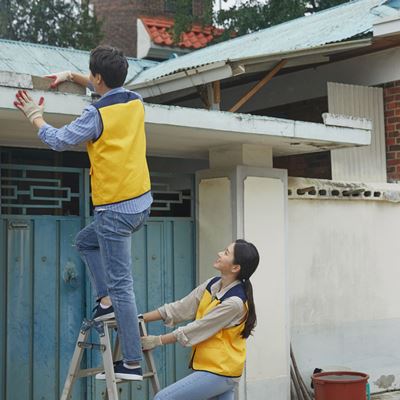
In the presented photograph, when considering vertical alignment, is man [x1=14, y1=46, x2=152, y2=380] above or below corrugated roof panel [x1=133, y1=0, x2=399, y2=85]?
below

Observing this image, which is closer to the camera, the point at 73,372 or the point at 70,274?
the point at 73,372

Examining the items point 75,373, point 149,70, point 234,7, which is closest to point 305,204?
point 75,373

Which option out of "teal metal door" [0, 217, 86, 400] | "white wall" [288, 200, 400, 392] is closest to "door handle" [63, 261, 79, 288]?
"teal metal door" [0, 217, 86, 400]

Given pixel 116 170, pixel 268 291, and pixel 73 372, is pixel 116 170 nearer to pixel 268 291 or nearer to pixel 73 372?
pixel 73 372

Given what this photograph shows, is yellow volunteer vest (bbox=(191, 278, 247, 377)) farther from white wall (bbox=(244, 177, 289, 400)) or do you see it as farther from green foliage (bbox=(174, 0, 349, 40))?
green foliage (bbox=(174, 0, 349, 40))

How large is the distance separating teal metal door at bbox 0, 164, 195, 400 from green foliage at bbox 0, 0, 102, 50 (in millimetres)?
15560

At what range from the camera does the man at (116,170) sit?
14.9 ft

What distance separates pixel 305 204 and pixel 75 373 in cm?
359

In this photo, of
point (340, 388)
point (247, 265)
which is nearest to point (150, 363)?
point (247, 265)

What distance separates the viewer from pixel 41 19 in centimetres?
2234

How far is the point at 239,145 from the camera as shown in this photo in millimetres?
7027

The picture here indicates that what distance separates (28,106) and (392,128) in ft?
17.3

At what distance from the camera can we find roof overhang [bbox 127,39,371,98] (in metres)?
7.95

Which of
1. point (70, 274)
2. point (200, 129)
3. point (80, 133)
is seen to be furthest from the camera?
point (70, 274)
